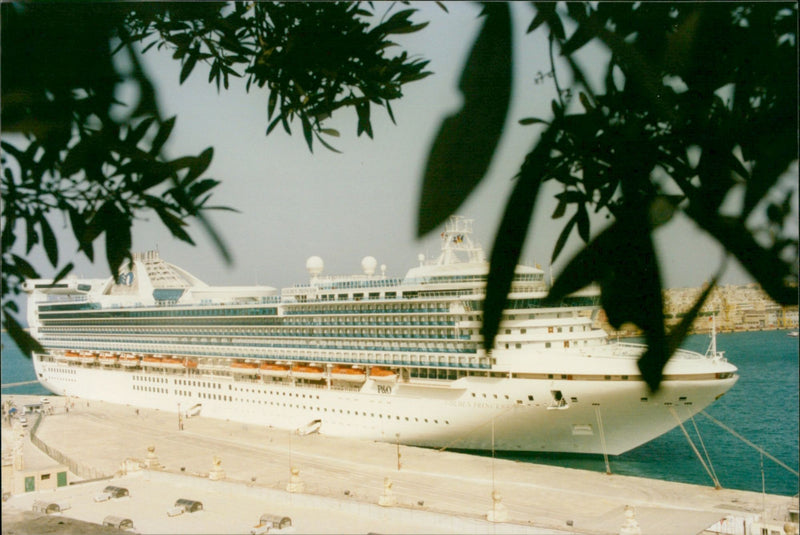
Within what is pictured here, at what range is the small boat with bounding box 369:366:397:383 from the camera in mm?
12047

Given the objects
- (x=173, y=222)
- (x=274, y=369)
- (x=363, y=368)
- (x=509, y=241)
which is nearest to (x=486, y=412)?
(x=363, y=368)

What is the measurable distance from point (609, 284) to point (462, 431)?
1107 centimetres

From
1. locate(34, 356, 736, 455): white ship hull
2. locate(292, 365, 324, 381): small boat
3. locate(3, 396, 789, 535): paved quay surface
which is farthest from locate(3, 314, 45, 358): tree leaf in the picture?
locate(292, 365, 324, 381): small boat

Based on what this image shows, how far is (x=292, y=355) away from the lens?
13633 mm

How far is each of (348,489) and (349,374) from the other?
11.2 ft

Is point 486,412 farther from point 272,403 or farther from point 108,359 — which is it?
point 108,359

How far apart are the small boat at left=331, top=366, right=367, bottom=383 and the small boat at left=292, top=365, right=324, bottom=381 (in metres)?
0.42

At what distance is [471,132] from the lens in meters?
0.60

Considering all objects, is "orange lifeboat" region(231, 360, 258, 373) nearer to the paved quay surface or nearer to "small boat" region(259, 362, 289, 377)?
"small boat" region(259, 362, 289, 377)

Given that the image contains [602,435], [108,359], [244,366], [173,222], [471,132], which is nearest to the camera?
[471,132]

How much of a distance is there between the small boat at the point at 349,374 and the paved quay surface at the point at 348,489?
117 cm

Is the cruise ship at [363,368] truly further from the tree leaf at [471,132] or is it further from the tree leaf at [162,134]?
the tree leaf at [471,132]

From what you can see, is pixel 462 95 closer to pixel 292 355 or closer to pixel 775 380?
pixel 292 355

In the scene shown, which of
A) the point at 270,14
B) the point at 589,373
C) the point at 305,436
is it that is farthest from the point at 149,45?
A: the point at 305,436
